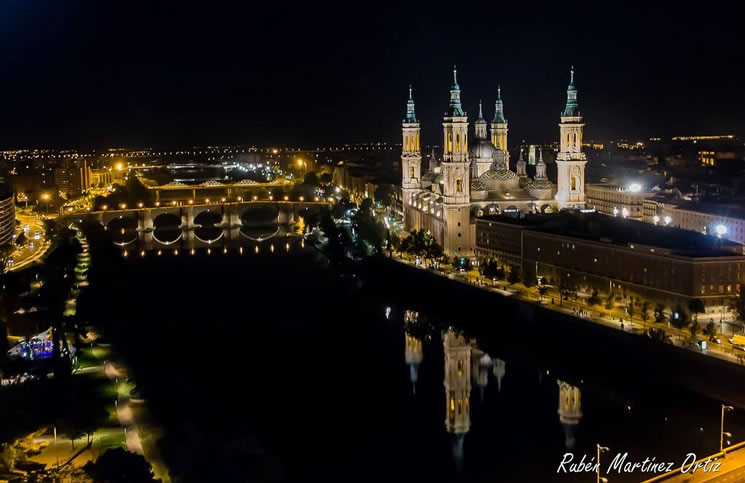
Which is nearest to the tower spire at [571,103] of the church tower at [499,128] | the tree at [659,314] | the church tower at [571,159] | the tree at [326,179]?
the church tower at [571,159]

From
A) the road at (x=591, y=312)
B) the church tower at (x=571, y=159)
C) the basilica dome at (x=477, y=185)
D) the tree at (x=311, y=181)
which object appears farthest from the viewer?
the tree at (x=311, y=181)

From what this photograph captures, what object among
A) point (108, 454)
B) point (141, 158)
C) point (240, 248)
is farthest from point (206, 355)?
point (141, 158)

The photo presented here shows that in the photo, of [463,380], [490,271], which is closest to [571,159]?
[490,271]

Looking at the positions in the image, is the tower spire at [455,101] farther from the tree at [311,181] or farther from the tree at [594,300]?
the tree at [311,181]

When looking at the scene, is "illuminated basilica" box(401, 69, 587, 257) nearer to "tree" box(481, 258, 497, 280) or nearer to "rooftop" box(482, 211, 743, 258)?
"rooftop" box(482, 211, 743, 258)

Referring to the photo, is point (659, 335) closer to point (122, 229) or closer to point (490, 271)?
point (490, 271)

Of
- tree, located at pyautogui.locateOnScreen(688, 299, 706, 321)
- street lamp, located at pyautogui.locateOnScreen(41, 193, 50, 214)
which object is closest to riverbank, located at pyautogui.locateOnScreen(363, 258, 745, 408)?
tree, located at pyautogui.locateOnScreen(688, 299, 706, 321)
